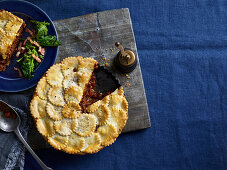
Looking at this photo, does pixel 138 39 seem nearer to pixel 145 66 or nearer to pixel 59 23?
pixel 145 66

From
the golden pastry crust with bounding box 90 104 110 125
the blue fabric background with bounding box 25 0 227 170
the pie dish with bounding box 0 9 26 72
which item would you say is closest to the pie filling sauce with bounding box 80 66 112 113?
the golden pastry crust with bounding box 90 104 110 125

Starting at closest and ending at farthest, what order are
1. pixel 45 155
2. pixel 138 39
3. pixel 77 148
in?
pixel 77 148 < pixel 45 155 < pixel 138 39

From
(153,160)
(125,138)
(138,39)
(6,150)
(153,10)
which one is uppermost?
(153,10)

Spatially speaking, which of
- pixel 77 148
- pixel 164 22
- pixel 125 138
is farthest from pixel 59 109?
pixel 164 22

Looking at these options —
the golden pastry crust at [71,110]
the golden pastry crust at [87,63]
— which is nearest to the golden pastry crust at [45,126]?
the golden pastry crust at [71,110]

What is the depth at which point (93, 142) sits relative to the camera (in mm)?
3553

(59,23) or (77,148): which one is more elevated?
(59,23)

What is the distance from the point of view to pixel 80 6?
4.27 m

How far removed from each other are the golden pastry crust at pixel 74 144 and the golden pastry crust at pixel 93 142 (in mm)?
64

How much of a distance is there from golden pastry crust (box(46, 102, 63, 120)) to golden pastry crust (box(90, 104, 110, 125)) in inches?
17.9

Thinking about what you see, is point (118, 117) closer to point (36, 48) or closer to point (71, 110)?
point (71, 110)

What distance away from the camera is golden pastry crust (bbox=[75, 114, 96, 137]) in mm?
3551

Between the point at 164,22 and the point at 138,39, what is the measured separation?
0.53 metres

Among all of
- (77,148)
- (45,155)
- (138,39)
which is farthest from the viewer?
(138,39)
